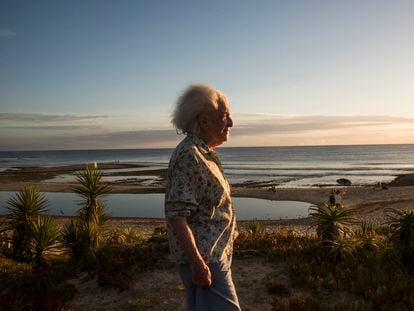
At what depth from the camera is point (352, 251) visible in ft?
27.0

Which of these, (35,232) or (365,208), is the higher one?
(35,232)

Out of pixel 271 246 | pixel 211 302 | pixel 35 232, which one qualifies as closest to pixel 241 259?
pixel 271 246

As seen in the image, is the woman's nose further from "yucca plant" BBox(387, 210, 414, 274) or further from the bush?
"yucca plant" BBox(387, 210, 414, 274)

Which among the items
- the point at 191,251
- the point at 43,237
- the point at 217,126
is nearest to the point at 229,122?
the point at 217,126

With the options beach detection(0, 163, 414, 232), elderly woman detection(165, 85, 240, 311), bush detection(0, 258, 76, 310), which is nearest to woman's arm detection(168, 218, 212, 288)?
elderly woman detection(165, 85, 240, 311)

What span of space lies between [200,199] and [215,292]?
715 millimetres

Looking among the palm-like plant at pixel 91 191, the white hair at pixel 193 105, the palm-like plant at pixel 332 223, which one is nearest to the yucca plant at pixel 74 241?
the palm-like plant at pixel 91 191

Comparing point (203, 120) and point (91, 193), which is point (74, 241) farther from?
point (203, 120)

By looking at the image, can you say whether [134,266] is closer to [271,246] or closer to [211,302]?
[271,246]

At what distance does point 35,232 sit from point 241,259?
15.4 ft

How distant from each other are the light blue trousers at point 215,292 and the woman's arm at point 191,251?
0.44 feet

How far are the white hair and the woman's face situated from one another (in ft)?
0.19

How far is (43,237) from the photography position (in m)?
8.94

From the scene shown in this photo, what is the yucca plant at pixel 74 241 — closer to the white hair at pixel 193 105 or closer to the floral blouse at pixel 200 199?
the floral blouse at pixel 200 199
